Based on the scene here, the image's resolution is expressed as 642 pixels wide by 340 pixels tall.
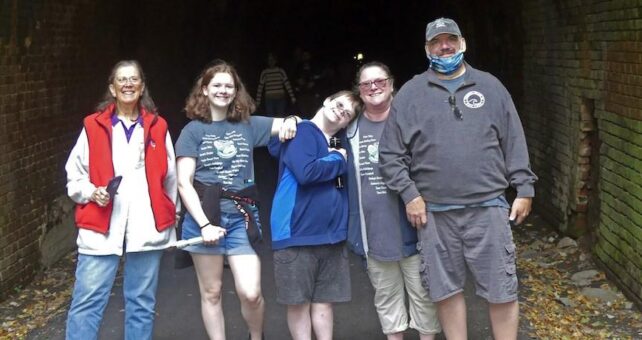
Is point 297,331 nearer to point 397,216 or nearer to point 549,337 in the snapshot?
point 397,216

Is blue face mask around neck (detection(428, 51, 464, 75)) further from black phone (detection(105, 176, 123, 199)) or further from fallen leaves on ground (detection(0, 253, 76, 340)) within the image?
fallen leaves on ground (detection(0, 253, 76, 340))

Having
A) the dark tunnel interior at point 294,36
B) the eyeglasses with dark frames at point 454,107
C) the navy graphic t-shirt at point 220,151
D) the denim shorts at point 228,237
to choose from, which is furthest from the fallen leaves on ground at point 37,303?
the eyeglasses with dark frames at point 454,107

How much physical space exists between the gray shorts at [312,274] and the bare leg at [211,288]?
1.09ft

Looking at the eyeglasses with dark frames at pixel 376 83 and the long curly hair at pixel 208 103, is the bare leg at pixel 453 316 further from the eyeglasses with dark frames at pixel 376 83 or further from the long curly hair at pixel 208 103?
the long curly hair at pixel 208 103

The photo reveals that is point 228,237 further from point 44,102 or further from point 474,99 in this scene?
point 44,102

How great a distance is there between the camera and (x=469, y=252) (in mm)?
4305

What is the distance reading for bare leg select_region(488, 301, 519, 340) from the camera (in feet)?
14.3

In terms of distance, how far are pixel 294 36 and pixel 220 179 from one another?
2514 cm

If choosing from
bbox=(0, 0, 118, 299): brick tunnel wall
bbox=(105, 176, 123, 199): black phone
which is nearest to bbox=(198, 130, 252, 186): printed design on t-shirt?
bbox=(105, 176, 123, 199): black phone

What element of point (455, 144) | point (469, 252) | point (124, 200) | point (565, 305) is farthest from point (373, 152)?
point (565, 305)

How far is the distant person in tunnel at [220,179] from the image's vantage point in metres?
4.48

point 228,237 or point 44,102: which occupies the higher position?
point 44,102

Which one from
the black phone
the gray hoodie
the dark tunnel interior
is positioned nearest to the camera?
the gray hoodie

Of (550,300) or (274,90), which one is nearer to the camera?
(550,300)
